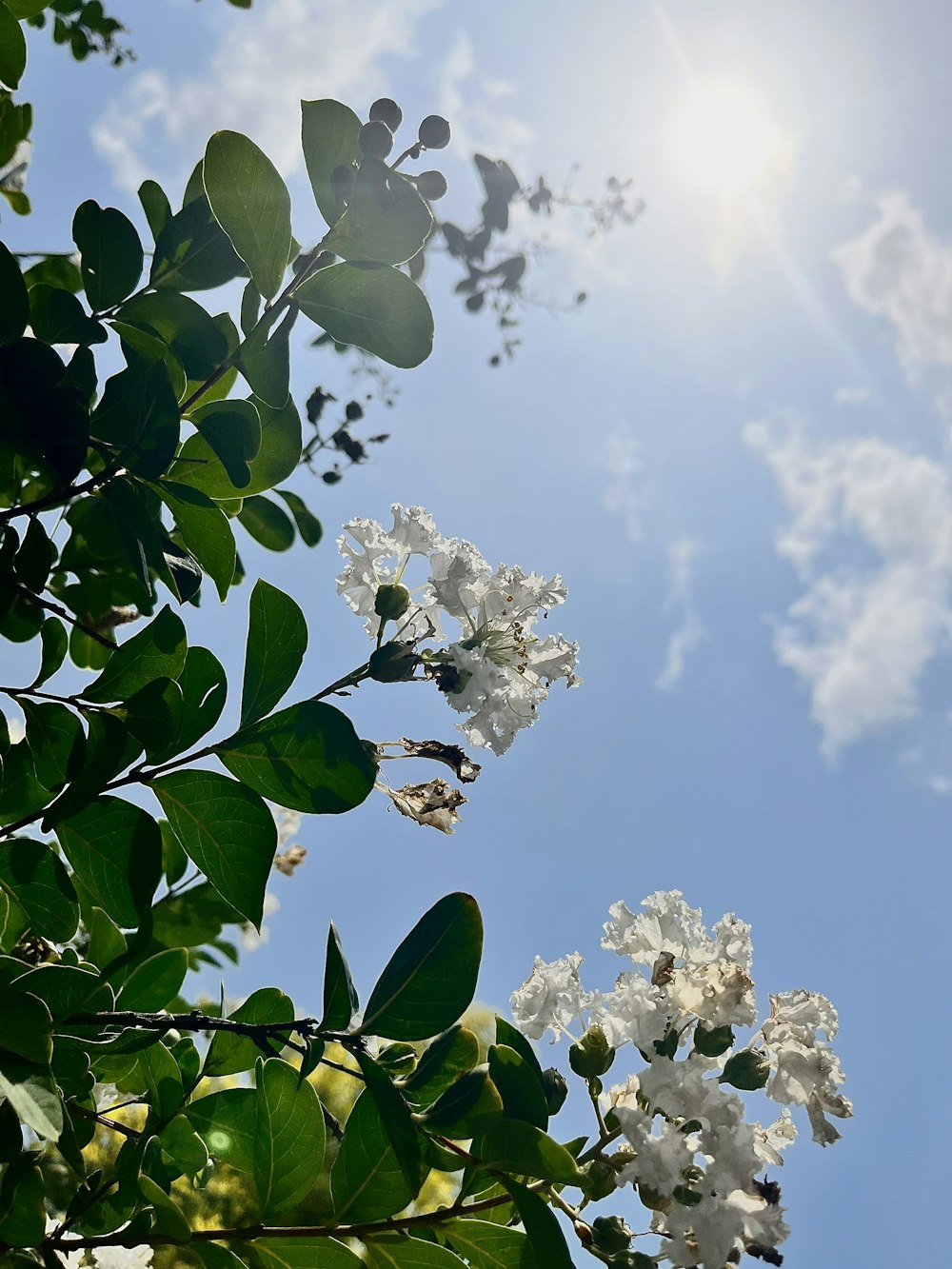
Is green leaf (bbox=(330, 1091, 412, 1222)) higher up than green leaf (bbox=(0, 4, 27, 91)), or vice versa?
green leaf (bbox=(0, 4, 27, 91))

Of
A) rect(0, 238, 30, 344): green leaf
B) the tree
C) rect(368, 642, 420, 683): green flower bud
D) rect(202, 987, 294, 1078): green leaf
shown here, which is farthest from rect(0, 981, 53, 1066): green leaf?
rect(0, 238, 30, 344): green leaf

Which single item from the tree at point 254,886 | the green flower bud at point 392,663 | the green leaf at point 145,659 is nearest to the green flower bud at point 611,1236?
the tree at point 254,886

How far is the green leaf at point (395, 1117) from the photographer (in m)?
0.91

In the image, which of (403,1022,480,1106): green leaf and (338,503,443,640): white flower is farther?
(338,503,443,640): white flower

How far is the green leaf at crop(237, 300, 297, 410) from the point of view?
1.09 m

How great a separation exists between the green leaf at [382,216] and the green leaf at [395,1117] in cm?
91

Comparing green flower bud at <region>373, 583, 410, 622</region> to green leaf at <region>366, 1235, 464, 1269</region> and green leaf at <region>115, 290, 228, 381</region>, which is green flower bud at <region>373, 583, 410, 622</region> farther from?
green leaf at <region>366, 1235, 464, 1269</region>

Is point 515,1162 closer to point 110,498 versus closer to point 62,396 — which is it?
point 110,498

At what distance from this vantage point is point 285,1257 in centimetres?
94

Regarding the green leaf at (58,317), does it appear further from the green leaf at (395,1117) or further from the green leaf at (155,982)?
the green leaf at (395,1117)

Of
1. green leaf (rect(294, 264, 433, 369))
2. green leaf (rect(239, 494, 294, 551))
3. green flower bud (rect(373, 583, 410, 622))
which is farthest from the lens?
green leaf (rect(239, 494, 294, 551))

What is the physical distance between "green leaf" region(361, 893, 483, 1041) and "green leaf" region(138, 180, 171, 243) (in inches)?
38.4

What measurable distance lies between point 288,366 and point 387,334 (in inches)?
5.0

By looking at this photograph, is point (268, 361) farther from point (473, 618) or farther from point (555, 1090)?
point (555, 1090)
